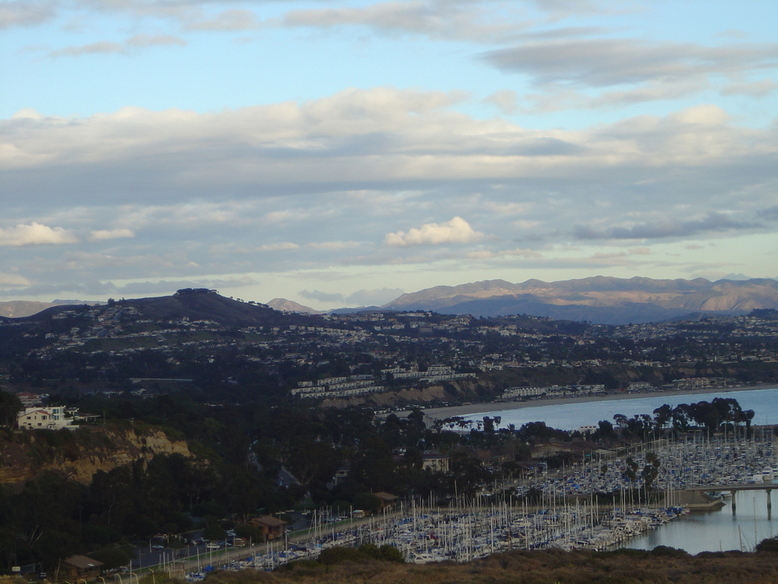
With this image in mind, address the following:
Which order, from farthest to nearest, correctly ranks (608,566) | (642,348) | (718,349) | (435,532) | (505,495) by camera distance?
(642,348), (718,349), (505,495), (435,532), (608,566)

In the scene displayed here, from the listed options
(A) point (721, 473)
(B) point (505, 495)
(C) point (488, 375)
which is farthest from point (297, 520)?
(C) point (488, 375)

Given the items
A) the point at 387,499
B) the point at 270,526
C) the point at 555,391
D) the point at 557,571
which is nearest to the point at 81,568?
the point at 270,526

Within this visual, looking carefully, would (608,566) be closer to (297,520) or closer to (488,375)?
(297,520)

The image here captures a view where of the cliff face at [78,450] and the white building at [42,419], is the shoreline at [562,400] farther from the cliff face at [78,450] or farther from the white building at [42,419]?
the white building at [42,419]

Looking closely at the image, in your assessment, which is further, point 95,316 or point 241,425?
point 95,316

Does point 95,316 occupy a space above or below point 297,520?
above

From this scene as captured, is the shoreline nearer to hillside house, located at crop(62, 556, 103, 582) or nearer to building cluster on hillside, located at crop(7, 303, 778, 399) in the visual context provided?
building cluster on hillside, located at crop(7, 303, 778, 399)
